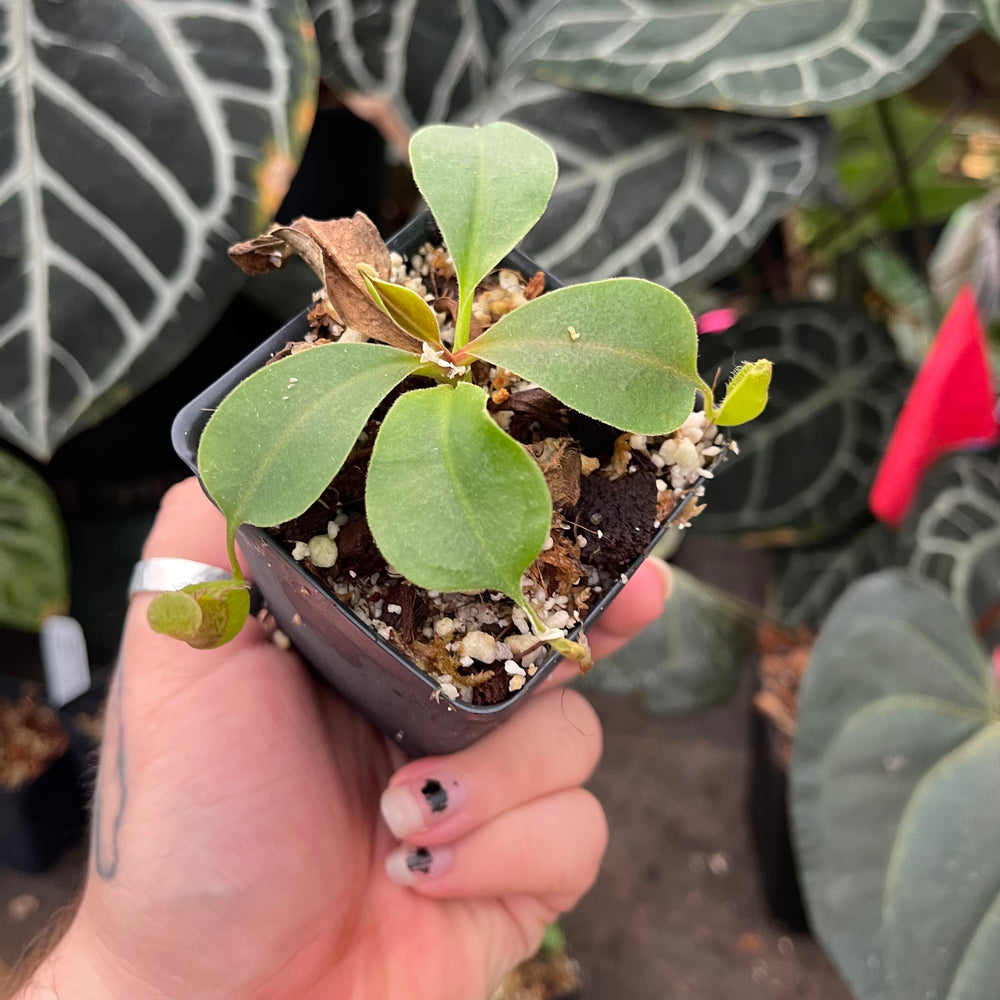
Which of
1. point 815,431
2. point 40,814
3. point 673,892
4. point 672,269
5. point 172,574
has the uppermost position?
point 672,269

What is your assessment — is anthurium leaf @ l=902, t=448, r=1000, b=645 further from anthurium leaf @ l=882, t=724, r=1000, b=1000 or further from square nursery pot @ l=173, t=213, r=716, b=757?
square nursery pot @ l=173, t=213, r=716, b=757

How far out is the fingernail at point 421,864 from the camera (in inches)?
22.1

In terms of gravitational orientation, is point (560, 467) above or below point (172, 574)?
above

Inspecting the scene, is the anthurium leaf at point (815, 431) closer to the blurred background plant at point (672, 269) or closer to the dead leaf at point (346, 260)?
the blurred background plant at point (672, 269)

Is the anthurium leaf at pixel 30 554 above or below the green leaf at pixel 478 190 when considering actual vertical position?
below

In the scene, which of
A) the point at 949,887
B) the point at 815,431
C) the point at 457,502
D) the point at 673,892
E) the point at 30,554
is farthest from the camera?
the point at 673,892

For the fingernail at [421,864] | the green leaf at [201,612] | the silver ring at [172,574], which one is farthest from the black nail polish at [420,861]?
the green leaf at [201,612]

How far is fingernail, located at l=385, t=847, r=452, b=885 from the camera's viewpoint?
561 mm

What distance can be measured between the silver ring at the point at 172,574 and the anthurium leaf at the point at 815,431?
23.7 inches

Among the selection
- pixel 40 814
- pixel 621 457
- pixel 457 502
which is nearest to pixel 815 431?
pixel 621 457

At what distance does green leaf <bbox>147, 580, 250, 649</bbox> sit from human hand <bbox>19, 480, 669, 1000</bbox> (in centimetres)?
26

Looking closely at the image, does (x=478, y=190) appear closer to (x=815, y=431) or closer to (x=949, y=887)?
(x=949, y=887)

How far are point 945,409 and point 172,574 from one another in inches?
25.1

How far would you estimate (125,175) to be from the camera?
1.84 ft
